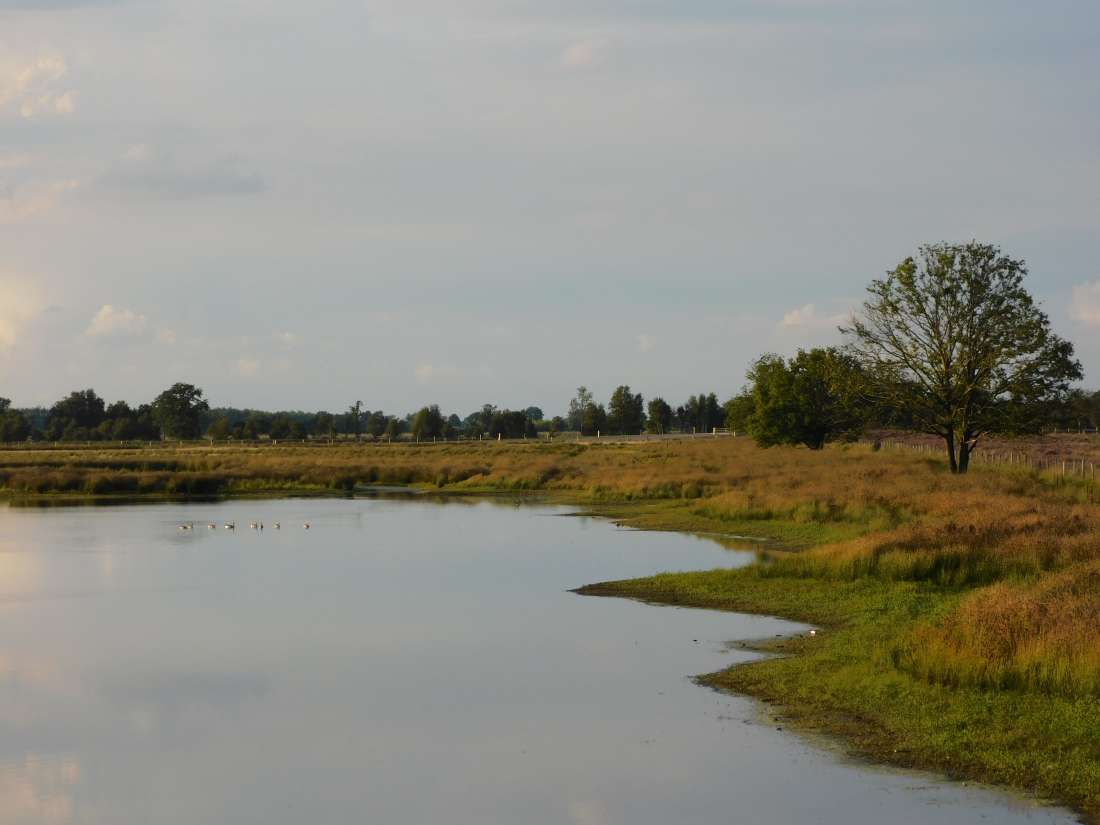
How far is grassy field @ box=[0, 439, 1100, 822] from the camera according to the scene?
50.6 ft

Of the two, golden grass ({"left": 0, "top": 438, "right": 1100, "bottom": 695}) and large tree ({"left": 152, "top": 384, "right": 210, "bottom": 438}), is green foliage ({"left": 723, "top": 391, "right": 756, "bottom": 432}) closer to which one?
golden grass ({"left": 0, "top": 438, "right": 1100, "bottom": 695})

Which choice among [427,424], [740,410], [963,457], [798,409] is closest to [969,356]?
[963,457]

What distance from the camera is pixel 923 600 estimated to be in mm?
25000

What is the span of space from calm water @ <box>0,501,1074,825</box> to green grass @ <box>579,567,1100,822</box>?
61 cm

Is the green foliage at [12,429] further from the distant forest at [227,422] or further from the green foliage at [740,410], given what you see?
the green foliage at [740,410]

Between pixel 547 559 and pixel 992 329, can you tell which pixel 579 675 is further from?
pixel 992 329

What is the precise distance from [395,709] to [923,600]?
11.2 meters

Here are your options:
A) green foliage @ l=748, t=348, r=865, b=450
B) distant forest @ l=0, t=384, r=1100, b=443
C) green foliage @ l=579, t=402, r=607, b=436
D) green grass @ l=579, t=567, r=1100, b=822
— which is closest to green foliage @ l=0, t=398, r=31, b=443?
distant forest @ l=0, t=384, r=1100, b=443

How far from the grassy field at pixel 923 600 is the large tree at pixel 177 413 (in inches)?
5455

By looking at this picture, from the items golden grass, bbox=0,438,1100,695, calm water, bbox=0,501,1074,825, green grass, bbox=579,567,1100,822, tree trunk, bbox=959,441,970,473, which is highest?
tree trunk, bbox=959,441,970,473

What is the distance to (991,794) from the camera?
13719 millimetres

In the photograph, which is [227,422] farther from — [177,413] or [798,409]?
[798,409]

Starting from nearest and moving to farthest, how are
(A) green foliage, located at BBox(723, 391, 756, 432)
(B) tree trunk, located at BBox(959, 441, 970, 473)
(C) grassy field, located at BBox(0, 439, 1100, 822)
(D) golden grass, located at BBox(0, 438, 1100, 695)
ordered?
(C) grassy field, located at BBox(0, 439, 1100, 822) → (D) golden grass, located at BBox(0, 438, 1100, 695) → (B) tree trunk, located at BBox(959, 441, 970, 473) → (A) green foliage, located at BBox(723, 391, 756, 432)

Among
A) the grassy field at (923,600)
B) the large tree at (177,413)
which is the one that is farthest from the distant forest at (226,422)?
the grassy field at (923,600)
